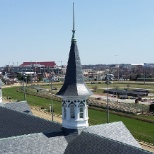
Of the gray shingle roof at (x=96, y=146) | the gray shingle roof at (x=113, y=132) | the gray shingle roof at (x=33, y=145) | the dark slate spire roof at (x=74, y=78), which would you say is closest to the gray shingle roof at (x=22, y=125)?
the gray shingle roof at (x=33, y=145)

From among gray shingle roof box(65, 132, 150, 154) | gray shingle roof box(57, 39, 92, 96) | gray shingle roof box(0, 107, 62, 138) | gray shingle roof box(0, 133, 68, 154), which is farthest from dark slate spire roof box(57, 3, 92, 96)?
gray shingle roof box(0, 133, 68, 154)

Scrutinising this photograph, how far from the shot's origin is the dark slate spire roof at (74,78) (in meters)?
22.4

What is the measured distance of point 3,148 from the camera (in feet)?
64.3

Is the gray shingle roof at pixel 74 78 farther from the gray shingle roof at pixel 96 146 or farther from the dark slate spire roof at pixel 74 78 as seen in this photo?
the gray shingle roof at pixel 96 146

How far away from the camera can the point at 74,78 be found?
2303 cm

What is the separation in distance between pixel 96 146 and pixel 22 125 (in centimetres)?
929

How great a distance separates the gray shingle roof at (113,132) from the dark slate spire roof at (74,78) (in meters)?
2.42

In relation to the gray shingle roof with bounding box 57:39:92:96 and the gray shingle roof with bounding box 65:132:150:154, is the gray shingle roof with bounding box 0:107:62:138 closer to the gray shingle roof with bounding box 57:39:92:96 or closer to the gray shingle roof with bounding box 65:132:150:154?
the gray shingle roof with bounding box 65:132:150:154

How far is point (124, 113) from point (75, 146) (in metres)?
41.9

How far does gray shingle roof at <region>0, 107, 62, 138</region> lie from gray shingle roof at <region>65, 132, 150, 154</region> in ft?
6.09

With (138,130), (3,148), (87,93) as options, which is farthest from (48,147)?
(138,130)

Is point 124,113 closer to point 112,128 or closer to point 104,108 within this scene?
point 104,108

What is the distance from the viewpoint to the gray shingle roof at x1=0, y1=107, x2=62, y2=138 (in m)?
23.5

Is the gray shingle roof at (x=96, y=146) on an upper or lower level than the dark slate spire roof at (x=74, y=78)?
lower
